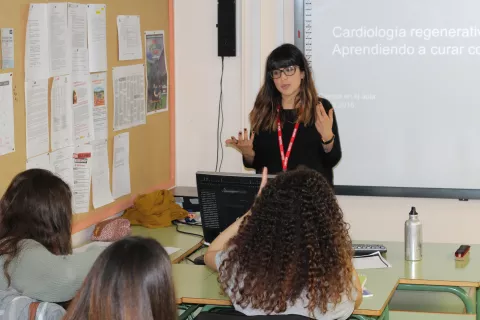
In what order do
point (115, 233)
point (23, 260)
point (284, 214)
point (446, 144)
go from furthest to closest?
point (446, 144) < point (115, 233) < point (23, 260) < point (284, 214)

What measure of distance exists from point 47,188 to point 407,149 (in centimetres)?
285

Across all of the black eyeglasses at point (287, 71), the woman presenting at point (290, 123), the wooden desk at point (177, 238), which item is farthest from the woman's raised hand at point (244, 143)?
the wooden desk at point (177, 238)

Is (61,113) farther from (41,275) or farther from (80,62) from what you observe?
(41,275)

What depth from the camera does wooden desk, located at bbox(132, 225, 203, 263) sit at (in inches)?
145

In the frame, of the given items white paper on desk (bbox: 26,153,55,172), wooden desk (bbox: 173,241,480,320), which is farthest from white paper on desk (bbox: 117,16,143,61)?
wooden desk (bbox: 173,241,480,320)

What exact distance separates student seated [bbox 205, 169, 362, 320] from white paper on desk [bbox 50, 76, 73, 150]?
1.54 metres

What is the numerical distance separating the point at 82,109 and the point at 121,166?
0.58 m

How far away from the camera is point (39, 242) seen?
8.56ft

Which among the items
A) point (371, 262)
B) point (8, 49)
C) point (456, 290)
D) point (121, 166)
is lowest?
point (456, 290)

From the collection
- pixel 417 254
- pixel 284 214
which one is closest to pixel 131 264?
pixel 284 214

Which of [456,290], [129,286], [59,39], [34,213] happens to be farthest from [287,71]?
[129,286]

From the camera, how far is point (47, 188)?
2.62 metres

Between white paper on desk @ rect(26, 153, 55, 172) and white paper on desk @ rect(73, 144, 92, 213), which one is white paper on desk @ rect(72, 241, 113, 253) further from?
white paper on desk @ rect(26, 153, 55, 172)

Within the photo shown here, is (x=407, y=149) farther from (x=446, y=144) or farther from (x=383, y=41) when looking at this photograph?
(x=383, y=41)
